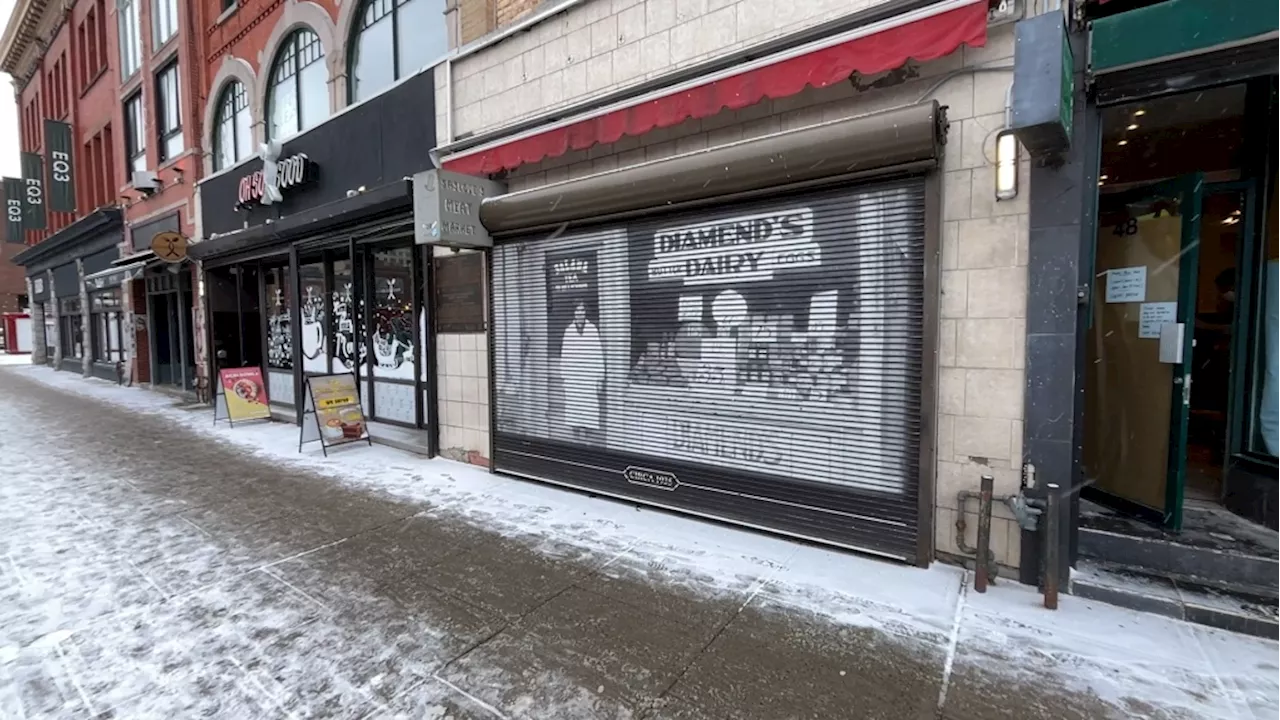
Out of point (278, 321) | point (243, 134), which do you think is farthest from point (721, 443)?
point (243, 134)

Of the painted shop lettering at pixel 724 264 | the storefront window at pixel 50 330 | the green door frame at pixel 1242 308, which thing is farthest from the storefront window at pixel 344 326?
the storefront window at pixel 50 330

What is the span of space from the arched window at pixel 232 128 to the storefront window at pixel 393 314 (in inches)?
210

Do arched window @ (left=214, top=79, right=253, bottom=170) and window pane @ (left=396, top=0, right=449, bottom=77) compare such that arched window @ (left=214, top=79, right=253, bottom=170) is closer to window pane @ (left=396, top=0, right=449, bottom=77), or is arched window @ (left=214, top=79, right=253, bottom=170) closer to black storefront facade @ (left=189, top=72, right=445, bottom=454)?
black storefront facade @ (left=189, top=72, right=445, bottom=454)

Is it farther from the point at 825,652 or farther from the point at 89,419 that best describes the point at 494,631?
the point at 89,419

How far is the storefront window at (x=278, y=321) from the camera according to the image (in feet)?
37.4

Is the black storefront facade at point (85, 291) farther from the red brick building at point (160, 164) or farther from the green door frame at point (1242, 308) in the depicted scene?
the green door frame at point (1242, 308)

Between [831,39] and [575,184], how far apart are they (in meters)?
2.66

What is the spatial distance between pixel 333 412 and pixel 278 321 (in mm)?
4857

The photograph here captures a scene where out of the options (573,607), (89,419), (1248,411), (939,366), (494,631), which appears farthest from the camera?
(89,419)

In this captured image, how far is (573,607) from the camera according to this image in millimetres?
3639

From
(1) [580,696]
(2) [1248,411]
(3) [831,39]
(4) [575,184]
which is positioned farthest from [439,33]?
(2) [1248,411]

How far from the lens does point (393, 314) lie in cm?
929

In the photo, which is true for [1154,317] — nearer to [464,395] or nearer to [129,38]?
[464,395]

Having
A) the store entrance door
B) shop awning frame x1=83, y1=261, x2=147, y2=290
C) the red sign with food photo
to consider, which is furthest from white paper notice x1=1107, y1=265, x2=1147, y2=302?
shop awning frame x1=83, y1=261, x2=147, y2=290
